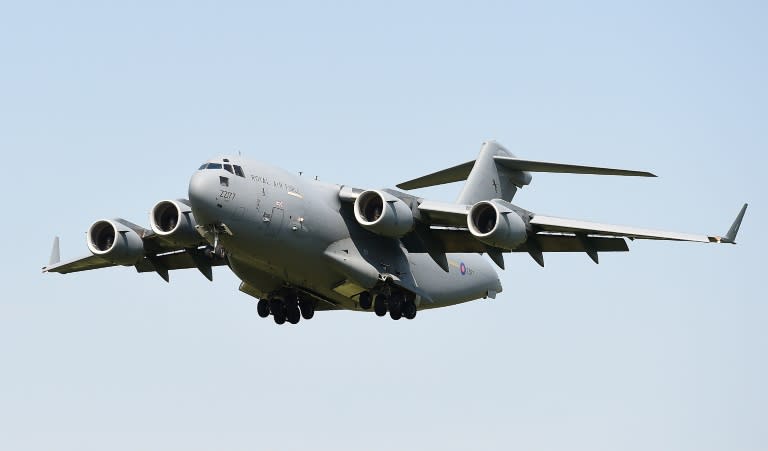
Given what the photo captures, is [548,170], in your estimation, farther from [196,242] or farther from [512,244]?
[196,242]

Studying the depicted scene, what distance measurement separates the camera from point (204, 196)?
923 inches

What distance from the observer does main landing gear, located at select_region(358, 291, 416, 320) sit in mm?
25891

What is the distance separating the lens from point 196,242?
25969mm

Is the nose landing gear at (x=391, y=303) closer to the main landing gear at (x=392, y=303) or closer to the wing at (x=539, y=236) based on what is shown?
the main landing gear at (x=392, y=303)

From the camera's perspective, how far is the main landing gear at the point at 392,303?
84.9ft

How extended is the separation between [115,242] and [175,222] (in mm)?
1505

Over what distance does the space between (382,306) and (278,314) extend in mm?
2286

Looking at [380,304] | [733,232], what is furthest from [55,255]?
[733,232]

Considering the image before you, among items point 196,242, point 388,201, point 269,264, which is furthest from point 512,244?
point 196,242

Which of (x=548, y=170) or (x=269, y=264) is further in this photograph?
(x=548, y=170)

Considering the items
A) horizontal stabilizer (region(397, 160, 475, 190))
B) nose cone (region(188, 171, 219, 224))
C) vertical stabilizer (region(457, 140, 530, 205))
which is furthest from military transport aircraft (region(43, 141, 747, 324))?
horizontal stabilizer (region(397, 160, 475, 190))

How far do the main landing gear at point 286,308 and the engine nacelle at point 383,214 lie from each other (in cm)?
276

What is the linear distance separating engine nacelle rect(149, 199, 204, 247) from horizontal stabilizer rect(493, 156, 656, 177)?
277 inches

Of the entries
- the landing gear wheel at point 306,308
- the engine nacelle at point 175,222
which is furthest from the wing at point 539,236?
the engine nacelle at point 175,222
